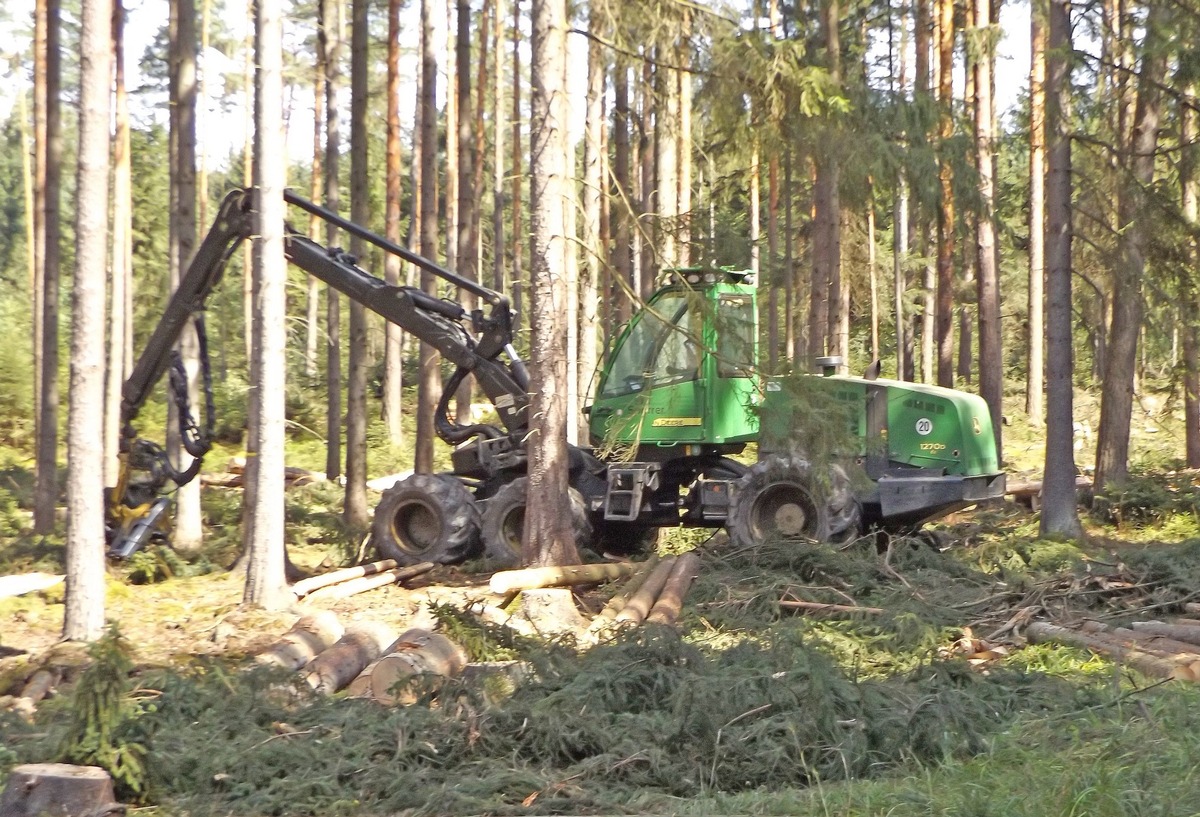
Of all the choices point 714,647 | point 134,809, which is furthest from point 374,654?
point 134,809

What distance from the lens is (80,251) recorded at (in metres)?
9.95

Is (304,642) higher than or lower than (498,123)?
lower

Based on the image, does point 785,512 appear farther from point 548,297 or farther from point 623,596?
point 548,297

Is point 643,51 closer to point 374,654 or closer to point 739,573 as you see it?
point 739,573

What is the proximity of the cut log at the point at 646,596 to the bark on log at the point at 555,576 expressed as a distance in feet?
1.52

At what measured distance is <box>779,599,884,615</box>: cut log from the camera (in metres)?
10.5

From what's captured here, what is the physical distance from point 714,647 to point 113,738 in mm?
4722

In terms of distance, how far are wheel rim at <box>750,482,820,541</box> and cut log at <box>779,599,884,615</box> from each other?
7.60 feet

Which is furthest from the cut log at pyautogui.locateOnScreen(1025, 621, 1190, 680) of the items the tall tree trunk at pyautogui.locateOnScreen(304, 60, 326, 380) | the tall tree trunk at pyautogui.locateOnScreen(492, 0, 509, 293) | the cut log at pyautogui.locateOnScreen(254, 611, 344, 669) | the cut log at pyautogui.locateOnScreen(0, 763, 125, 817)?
the tall tree trunk at pyautogui.locateOnScreen(304, 60, 326, 380)

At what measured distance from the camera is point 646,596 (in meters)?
11.1

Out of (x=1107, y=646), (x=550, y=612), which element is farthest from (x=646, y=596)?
(x=1107, y=646)

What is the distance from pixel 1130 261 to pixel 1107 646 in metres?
6.95

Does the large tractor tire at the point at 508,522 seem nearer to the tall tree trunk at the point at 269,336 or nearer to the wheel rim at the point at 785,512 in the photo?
the wheel rim at the point at 785,512

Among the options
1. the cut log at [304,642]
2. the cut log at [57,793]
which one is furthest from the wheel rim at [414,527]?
the cut log at [57,793]
